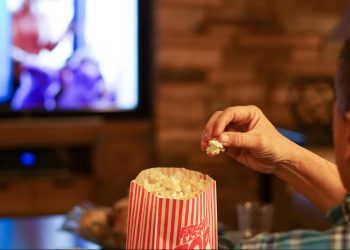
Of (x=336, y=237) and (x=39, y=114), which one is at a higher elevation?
(x=336, y=237)

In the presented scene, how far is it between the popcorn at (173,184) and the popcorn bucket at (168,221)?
0.06 feet

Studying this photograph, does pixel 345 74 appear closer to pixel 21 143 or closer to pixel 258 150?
pixel 258 150

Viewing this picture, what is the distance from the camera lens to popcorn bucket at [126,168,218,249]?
79 centimetres

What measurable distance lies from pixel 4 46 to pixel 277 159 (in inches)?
92.6

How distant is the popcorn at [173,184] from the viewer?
0.84 m

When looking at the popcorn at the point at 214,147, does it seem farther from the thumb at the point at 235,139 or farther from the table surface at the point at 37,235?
the table surface at the point at 37,235

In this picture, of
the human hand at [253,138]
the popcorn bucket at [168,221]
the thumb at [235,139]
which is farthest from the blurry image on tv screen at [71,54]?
the popcorn bucket at [168,221]

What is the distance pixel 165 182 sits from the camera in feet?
2.88

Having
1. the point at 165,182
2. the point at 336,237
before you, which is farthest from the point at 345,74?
the point at 165,182

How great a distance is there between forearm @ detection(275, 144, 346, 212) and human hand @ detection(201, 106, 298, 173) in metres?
0.02

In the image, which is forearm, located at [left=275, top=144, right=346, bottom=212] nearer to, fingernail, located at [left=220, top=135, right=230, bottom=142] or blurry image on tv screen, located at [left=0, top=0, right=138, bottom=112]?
fingernail, located at [left=220, top=135, right=230, bottom=142]

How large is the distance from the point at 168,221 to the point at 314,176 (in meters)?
0.46

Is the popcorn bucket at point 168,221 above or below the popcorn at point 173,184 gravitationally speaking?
below

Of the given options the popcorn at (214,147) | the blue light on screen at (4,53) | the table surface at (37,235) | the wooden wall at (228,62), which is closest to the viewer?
the popcorn at (214,147)
